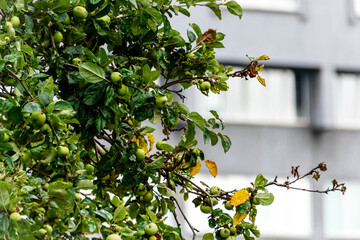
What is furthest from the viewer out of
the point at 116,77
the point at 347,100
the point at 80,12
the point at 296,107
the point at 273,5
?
the point at 347,100

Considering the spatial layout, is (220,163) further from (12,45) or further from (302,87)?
(12,45)

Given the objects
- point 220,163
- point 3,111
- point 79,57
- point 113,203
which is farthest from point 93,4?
point 220,163

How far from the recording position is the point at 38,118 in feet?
10.5

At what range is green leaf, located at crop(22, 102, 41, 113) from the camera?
10.3ft

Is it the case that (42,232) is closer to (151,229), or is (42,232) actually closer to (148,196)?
(151,229)

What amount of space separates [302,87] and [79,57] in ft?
41.8

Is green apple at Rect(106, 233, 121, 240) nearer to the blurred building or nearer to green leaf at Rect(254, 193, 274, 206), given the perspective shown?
green leaf at Rect(254, 193, 274, 206)

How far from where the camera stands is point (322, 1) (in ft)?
53.3

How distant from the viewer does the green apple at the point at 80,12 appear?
12.1 ft

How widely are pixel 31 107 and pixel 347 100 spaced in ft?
45.3

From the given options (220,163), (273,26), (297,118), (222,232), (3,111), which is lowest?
(222,232)

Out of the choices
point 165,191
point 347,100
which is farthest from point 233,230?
point 347,100

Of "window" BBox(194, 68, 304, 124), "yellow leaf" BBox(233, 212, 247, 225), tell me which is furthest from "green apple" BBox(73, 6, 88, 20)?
"window" BBox(194, 68, 304, 124)

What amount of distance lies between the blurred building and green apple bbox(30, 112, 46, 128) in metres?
12.2
